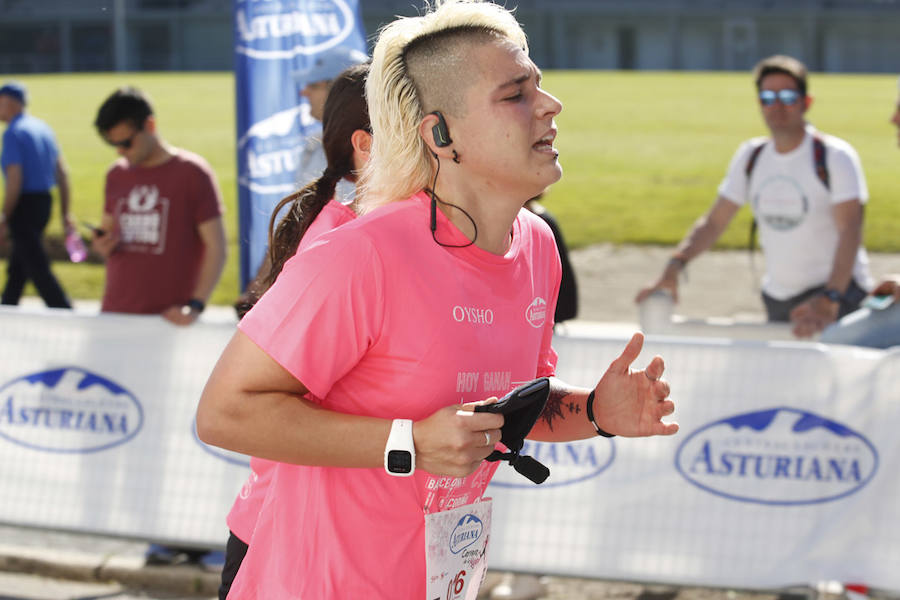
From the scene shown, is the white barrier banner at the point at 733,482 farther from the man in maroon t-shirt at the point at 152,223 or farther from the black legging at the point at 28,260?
the black legging at the point at 28,260

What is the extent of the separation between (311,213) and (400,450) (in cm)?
93

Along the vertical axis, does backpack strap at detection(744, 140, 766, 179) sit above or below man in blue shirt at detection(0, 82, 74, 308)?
above

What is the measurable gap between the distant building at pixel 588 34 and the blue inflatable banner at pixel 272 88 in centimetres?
6146

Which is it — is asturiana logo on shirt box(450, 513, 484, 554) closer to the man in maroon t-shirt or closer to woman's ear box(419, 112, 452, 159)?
woman's ear box(419, 112, 452, 159)

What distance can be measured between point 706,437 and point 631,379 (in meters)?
2.39

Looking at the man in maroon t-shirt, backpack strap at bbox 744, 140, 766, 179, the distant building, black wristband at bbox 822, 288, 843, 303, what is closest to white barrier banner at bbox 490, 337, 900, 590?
black wristband at bbox 822, 288, 843, 303

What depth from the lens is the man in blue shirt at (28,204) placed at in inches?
355

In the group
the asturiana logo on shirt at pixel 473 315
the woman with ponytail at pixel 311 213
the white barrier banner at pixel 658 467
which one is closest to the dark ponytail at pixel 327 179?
the woman with ponytail at pixel 311 213

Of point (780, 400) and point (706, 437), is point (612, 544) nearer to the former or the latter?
point (706, 437)

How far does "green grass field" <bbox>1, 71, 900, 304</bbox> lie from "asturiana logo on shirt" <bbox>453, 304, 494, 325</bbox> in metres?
9.76

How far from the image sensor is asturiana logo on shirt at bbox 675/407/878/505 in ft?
14.5

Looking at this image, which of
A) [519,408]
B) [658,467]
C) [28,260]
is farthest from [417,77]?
[28,260]

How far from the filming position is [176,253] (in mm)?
5605

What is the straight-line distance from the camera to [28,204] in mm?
9211
